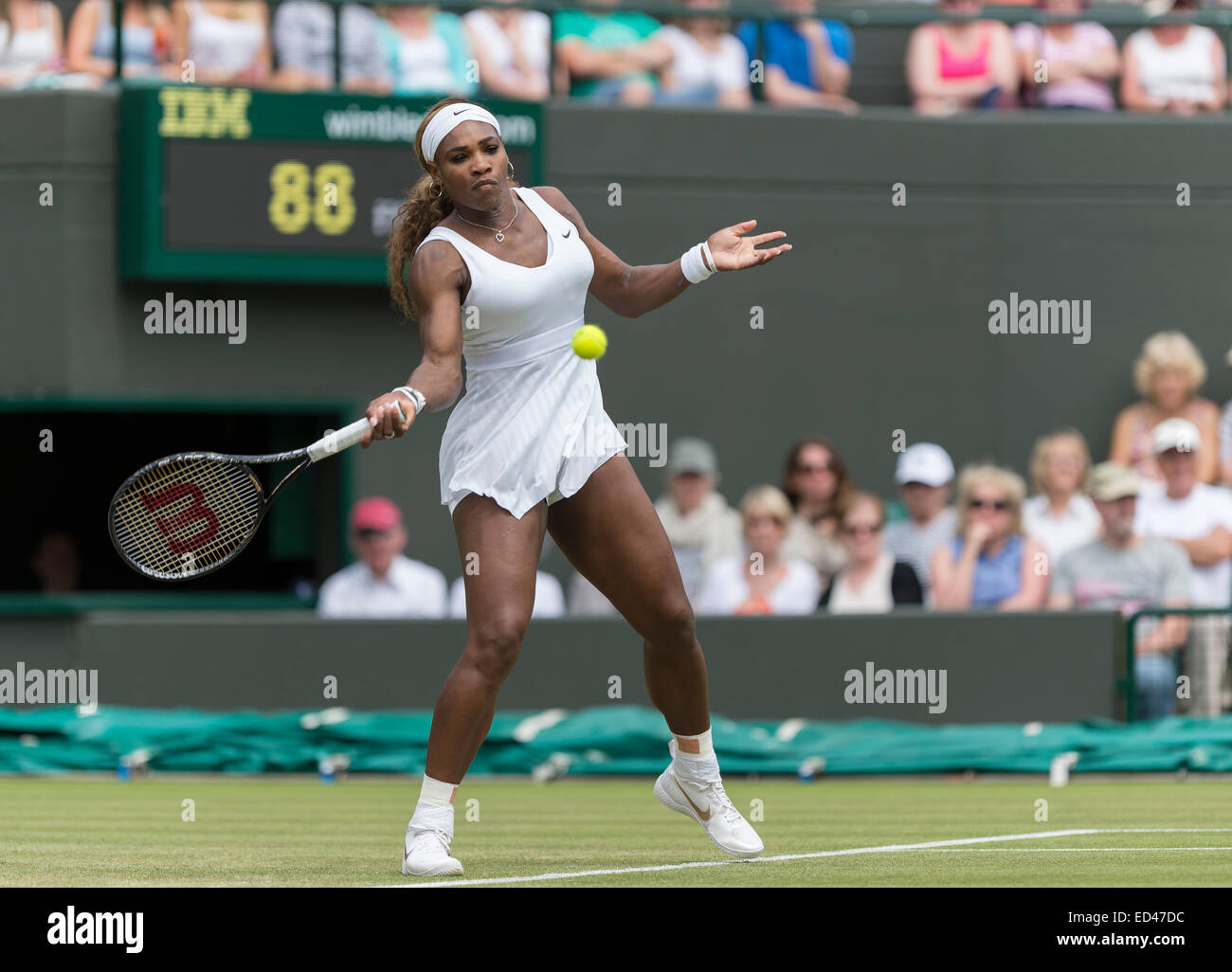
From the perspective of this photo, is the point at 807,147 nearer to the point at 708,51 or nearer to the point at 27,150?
the point at 708,51

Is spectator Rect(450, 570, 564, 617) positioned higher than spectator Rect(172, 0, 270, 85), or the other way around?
spectator Rect(172, 0, 270, 85)

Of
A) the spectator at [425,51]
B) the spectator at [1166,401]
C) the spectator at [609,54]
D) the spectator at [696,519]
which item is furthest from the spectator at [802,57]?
the spectator at [696,519]

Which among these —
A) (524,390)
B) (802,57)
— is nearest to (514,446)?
(524,390)

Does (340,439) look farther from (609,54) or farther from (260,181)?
(609,54)

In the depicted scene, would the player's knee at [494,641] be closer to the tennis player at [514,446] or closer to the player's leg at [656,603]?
the tennis player at [514,446]

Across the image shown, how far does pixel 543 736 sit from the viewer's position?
10859mm

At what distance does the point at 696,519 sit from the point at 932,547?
129 cm

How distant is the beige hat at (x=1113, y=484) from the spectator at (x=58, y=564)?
593 cm

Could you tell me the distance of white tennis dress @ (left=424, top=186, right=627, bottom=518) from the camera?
6121 millimetres

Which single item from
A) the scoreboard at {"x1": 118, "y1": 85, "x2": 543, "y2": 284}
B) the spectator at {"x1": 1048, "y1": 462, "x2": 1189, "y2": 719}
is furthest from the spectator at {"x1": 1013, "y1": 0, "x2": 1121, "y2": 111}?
the scoreboard at {"x1": 118, "y1": 85, "x2": 543, "y2": 284}

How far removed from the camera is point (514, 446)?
20.0 ft

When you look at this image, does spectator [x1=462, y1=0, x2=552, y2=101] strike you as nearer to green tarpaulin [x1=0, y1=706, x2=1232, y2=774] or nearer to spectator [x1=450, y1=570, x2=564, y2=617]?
spectator [x1=450, y1=570, x2=564, y2=617]

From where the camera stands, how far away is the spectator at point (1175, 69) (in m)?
13.5
